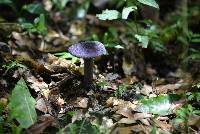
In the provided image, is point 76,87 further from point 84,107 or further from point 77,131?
point 77,131

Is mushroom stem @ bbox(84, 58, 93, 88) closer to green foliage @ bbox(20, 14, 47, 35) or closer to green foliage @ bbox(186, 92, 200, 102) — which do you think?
green foliage @ bbox(186, 92, 200, 102)

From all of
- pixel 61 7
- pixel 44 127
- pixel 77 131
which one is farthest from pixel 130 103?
pixel 61 7

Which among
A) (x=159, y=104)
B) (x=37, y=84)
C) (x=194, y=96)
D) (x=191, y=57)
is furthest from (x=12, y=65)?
(x=191, y=57)

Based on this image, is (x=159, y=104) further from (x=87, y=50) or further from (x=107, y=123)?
(x=87, y=50)

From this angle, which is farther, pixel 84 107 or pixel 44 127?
pixel 84 107

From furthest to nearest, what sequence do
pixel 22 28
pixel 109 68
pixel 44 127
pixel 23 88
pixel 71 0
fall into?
pixel 71 0, pixel 22 28, pixel 109 68, pixel 23 88, pixel 44 127

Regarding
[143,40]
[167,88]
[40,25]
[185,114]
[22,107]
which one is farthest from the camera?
[40,25]
